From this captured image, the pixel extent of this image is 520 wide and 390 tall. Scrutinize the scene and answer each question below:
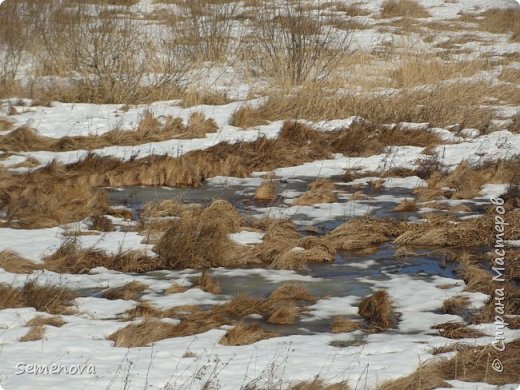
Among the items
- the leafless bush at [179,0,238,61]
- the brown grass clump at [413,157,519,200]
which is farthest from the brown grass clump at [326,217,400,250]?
the leafless bush at [179,0,238,61]

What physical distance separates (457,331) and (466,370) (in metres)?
0.71

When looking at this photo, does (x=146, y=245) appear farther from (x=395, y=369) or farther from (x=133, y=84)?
(x=133, y=84)

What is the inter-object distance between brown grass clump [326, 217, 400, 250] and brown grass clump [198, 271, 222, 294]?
150 cm

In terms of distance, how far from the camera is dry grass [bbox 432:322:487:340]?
506 centimetres

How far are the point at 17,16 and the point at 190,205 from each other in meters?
7.89

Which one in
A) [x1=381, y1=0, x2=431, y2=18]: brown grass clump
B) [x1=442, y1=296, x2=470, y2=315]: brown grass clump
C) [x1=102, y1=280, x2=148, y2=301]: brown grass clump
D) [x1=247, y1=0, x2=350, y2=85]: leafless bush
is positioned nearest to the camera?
[x1=442, y1=296, x2=470, y2=315]: brown grass clump

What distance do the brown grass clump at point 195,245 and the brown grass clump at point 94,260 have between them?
0.14 metres

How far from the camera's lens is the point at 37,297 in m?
5.59

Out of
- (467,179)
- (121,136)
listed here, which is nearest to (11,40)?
(121,136)

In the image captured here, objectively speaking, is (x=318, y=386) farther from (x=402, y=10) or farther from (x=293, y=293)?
(x=402, y=10)

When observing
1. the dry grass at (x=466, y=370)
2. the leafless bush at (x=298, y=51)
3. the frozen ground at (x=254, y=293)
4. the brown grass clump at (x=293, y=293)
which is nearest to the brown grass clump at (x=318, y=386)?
the frozen ground at (x=254, y=293)

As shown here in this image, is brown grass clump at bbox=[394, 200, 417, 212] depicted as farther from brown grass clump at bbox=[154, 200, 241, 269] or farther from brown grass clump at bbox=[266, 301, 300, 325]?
brown grass clump at bbox=[266, 301, 300, 325]

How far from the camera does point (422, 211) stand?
27.6 ft

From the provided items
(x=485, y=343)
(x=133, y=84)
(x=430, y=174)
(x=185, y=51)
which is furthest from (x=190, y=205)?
(x=185, y=51)
